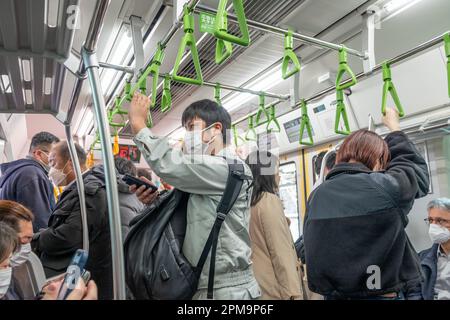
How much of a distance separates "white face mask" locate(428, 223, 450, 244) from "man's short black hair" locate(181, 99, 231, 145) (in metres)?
1.86

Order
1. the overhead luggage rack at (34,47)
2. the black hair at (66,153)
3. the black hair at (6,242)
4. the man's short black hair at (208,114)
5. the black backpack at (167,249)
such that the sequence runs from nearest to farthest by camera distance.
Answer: the overhead luggage rack at (34,47) → the black backpack at (167,249) → the black hair at (6,242) → the man's short black hair at (208,114) → the black hair at (66,153)

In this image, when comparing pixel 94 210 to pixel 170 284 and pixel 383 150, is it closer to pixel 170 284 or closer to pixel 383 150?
pixel 170 284

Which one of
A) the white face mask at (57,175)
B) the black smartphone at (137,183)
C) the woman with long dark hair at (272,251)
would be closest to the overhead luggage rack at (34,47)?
the black smartphone at (137,183)

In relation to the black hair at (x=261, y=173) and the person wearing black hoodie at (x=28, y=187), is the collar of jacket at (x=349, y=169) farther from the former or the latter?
the person wearing black hoodie at (x=28, y=187)

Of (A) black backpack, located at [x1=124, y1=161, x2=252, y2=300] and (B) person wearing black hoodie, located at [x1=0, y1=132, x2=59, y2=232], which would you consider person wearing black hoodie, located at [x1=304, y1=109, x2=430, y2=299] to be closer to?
(A) black backpack, located at [x1=124, y1=161, x2=252, y2=300]

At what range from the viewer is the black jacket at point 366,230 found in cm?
138

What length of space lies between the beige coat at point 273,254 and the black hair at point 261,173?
107mm

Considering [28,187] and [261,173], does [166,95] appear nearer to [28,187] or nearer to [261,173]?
[261,173]

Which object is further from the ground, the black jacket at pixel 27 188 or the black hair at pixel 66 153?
the black hair at pixel 66 153

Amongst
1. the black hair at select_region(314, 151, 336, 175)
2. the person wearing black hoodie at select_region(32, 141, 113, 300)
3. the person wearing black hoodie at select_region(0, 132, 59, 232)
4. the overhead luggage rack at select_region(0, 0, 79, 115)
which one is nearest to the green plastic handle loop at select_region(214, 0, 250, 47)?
the overhead luggage rack at select_region(0, 0, 79, 115)

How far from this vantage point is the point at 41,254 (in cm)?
202

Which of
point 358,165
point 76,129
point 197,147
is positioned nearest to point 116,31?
point 197,147

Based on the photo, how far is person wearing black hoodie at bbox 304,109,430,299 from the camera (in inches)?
54.4
